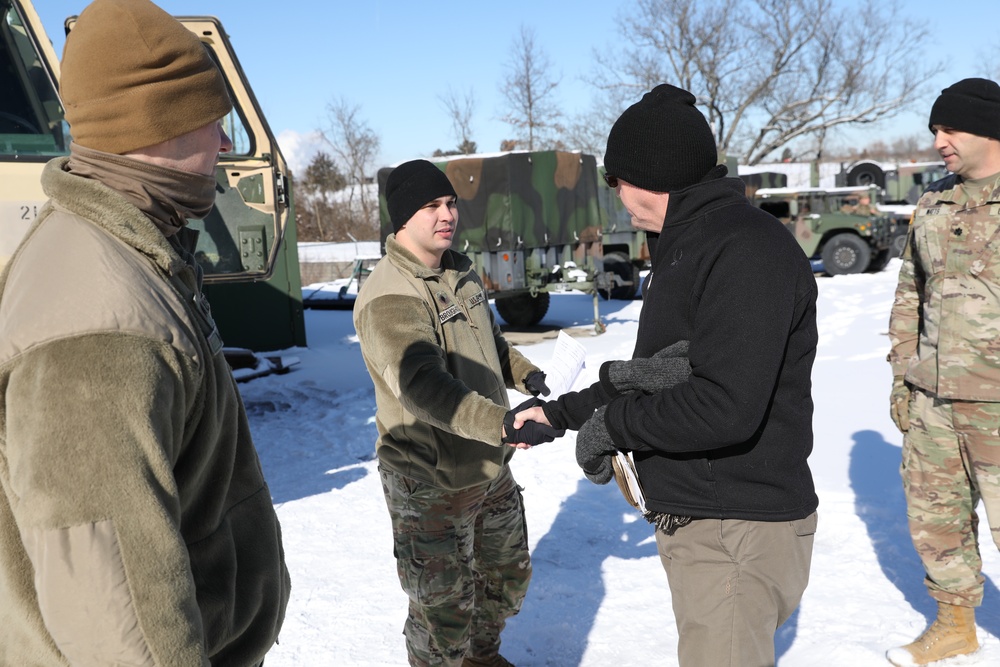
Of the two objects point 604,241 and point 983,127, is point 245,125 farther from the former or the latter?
point 604,241

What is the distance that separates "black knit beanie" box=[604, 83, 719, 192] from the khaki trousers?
78 centimetres

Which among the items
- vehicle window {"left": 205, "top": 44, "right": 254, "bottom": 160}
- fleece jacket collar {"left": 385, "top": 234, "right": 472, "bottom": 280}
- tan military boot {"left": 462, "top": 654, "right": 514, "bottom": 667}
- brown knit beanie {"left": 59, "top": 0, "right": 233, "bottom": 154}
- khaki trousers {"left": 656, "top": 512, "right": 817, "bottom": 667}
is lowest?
tan military boot {"left": 462, "top": 654, "right": 514, "bottom": 667}

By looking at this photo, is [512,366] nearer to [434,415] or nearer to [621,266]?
[434,415]

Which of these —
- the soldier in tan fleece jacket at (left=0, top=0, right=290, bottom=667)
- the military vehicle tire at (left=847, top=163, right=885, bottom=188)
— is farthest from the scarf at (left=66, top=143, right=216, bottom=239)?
the military vehicle tire at (left=847, top=163, right=885, bottom=188)

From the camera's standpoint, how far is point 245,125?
5191 mm

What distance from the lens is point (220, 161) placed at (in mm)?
4961

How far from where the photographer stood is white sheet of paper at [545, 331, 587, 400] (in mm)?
2553

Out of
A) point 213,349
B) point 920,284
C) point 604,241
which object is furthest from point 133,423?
point 604,241

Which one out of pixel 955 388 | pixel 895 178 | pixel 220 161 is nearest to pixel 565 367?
pixel 955 388

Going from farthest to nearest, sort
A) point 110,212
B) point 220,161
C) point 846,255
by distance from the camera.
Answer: point 846,255
point 220,161
point 110,212

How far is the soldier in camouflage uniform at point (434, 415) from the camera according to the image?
101 inches

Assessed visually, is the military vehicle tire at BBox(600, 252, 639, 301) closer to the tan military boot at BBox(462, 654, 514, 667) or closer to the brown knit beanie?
the tan military boot at BBox(462, 654, 514, 667)

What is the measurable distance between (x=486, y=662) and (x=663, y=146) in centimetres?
195

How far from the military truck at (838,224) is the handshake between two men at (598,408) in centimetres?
1487
